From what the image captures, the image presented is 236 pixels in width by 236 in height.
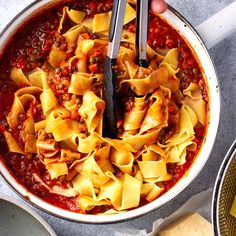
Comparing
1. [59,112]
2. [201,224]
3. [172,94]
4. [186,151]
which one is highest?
[59,112]

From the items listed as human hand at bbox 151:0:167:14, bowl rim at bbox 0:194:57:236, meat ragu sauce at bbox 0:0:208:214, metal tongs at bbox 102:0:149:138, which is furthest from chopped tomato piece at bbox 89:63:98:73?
bowl rim at bbox 0:194:57:236

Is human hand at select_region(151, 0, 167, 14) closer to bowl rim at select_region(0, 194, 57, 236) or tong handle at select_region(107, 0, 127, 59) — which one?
tong handle at select_region(107, 0, 127, 59)

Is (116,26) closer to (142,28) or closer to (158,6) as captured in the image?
(142,28)

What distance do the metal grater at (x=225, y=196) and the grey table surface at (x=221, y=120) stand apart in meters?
0.28

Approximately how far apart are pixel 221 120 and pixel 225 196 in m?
0.52

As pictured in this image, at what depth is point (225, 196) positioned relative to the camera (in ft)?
10.8

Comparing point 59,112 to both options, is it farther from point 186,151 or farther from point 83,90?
point 186,151

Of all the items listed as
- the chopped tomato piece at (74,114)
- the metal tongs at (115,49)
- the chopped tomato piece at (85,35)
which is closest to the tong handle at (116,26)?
the metal tongs at (115,49)

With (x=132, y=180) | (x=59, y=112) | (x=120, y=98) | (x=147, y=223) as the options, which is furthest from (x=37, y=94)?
(x=147, y=223)

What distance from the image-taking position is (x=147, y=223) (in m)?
3.64

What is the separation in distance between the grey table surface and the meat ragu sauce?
0.27 metres

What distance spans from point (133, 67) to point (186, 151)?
516mm

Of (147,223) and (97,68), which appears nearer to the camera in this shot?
(97,68)

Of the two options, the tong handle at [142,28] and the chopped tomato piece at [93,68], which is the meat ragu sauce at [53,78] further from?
the tong handle at [142,28]
